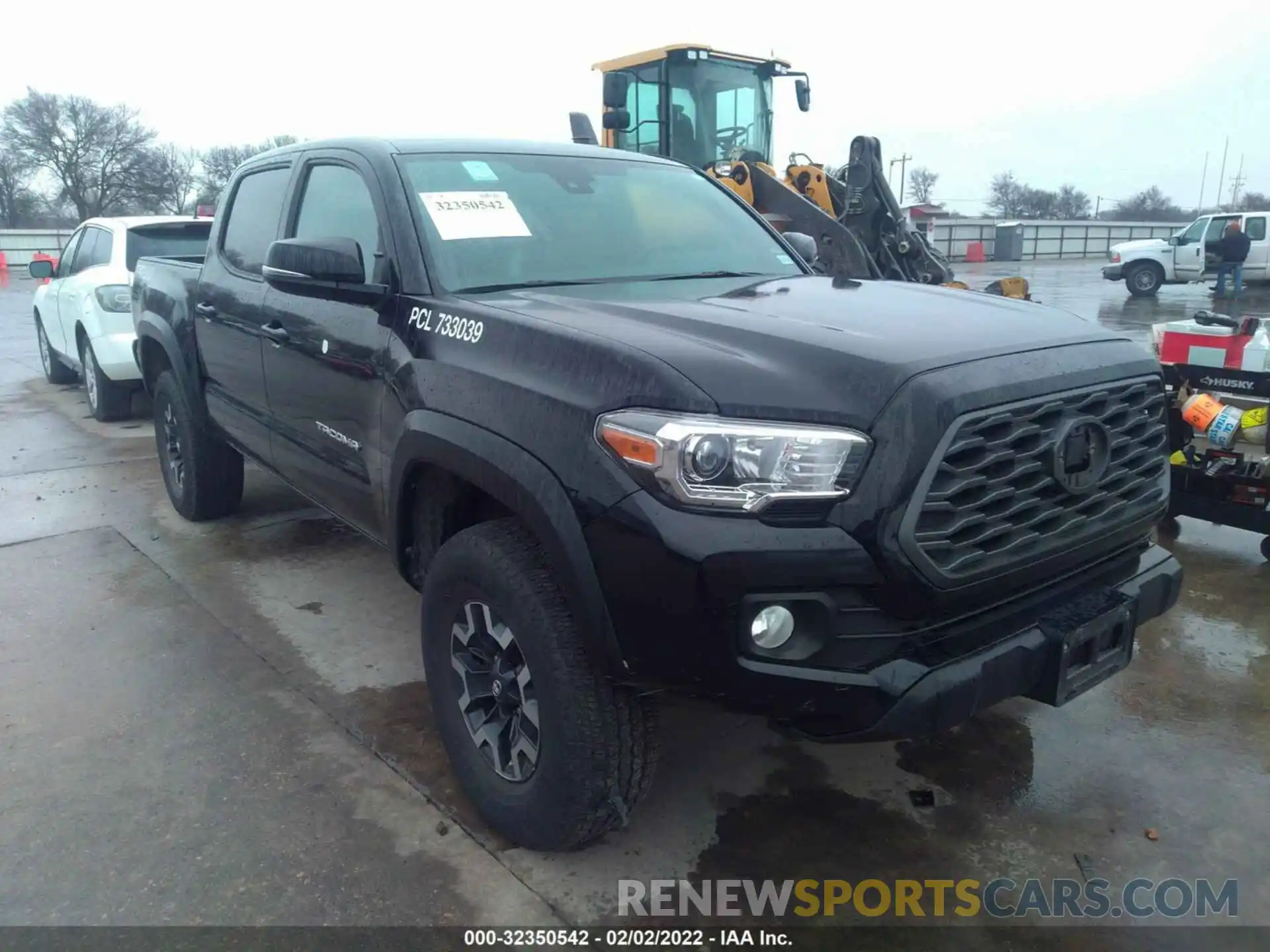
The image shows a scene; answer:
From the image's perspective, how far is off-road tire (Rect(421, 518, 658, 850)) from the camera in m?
2.28

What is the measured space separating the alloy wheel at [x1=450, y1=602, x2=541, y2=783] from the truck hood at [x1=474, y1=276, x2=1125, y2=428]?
0.84 meters

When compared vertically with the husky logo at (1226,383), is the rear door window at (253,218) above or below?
above

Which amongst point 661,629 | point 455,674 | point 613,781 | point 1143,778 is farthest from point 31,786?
point 1143,778

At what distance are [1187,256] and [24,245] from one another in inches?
1445

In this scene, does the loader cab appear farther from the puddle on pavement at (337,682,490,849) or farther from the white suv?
the puddle on pavement at (337,682,490,849)

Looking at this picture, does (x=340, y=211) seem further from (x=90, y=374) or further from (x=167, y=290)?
(x=90, y=374)

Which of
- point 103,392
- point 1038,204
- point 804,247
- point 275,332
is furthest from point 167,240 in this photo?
point 1038,204

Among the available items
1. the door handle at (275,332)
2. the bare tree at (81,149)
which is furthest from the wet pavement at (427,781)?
the bare tree at (81,149)

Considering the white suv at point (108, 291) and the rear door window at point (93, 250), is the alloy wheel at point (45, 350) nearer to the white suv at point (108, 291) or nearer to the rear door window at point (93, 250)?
the white suv at point (108, 291)

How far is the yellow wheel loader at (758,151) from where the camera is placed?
998cm

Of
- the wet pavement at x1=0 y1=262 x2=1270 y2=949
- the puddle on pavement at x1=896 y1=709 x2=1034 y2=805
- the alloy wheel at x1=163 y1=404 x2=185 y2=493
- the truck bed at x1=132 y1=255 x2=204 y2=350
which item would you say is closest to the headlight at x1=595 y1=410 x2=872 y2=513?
the wet pavement at x1=0 y1=262 x2=1270 y2=949

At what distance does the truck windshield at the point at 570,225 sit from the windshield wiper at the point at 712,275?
1 cm

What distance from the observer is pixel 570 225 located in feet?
10.9

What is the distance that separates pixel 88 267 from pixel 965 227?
31477mm
